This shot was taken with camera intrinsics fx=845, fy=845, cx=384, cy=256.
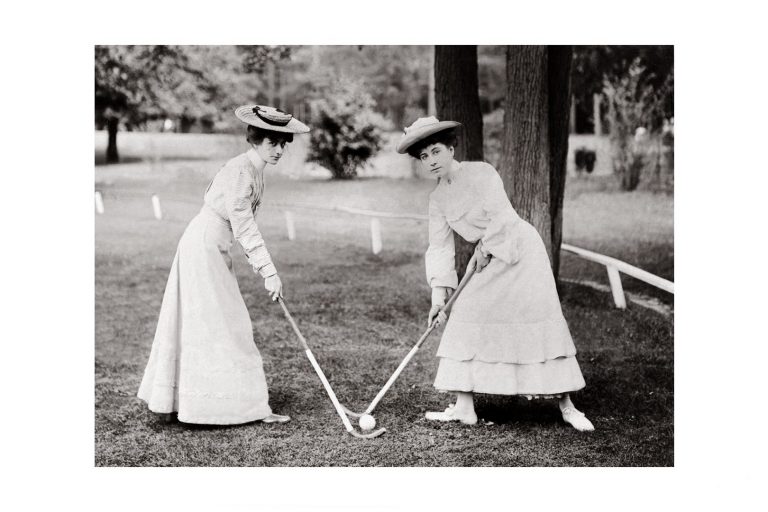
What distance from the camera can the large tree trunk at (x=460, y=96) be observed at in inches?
229

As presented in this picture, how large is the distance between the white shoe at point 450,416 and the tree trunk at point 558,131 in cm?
131

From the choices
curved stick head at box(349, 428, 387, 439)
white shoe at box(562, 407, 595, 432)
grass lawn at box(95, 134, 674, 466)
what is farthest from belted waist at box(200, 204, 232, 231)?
white shoe at box(562, 407, 595, 432)

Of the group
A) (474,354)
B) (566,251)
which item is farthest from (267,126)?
(566,251)

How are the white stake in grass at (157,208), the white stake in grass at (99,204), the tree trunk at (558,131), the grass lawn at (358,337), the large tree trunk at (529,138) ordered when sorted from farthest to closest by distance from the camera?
1. the white stake in grass at (157,208)
2. the white stake in grass at (99,204)
3. the tree trunk at (558,131)
4. the large tree trunk at (529,138)
5. the grass lawn at (358,337)

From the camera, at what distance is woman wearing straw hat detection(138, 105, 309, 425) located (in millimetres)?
4555

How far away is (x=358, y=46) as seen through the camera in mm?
5730

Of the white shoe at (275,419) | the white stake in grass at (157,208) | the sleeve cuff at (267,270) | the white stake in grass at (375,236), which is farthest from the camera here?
the white stake in grass at (375,236)

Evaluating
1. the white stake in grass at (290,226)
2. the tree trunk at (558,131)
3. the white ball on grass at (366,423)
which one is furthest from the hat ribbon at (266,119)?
the tree trunk at (558,131)

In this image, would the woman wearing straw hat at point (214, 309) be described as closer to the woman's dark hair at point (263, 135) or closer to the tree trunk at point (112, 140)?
the woman's dark hair at point (263, 135)

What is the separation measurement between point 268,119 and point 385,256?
5.87 ft

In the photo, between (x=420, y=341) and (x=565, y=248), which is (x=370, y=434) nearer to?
(x=420, y=341)

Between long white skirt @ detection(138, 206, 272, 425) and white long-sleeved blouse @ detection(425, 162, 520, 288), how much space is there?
112cm

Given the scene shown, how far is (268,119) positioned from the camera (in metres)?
4.52
